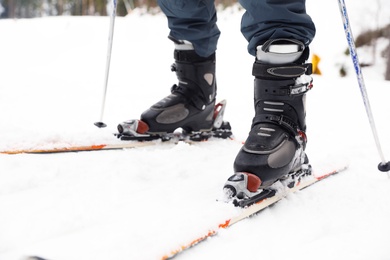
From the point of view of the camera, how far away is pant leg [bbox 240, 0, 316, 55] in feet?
4.60

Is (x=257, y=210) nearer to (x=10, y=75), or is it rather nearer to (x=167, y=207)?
(x=167, y=207)

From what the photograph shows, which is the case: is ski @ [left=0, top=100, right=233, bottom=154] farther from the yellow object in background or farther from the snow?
the yellow object in background

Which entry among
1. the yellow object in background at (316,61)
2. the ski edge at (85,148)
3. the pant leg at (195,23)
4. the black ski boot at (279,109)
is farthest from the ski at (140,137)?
the yellow object in background at (316,61)

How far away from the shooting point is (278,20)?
1420mm

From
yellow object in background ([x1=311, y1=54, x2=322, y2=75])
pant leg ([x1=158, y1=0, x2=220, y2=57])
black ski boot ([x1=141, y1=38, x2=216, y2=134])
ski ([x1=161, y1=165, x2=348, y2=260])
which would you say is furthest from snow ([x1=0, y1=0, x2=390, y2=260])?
yellow object in background ([x1=311, y1=54, x2=322, y2=75])

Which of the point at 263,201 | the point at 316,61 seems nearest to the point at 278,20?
the point at 263,201

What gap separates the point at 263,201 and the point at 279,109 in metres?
0.34

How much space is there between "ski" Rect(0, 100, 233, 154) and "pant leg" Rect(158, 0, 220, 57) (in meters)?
0.35

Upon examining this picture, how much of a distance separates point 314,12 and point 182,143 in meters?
6.72

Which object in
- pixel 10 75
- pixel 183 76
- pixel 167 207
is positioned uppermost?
pixel 183 76

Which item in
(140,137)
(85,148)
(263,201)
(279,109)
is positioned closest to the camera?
(263,201)

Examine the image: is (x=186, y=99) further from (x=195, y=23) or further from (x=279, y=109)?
(x=279, y=109)

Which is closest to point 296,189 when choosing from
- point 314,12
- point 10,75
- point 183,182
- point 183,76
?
point 183,182

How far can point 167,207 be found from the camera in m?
1.25
